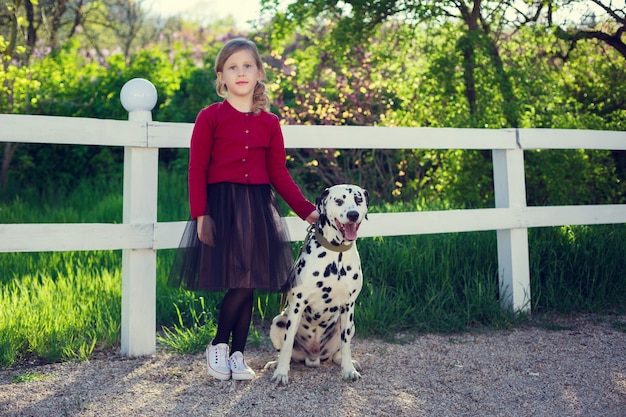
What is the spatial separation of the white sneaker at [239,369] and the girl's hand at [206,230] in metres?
0.61

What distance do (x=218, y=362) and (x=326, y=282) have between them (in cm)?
68

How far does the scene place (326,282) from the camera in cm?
336

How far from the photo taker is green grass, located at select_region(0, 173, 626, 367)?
13.0 feet

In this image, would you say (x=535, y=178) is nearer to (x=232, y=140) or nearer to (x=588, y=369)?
(x=588, y=369)

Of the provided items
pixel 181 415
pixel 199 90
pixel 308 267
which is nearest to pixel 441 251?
pixel 308 267

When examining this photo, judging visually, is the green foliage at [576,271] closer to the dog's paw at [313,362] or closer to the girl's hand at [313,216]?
the dog's paw at [313,362]

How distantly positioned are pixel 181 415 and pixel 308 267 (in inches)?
35.9

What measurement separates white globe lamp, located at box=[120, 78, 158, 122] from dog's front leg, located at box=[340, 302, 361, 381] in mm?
1532

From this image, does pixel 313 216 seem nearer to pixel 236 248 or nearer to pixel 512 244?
pixel 236 248

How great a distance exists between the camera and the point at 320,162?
800cm

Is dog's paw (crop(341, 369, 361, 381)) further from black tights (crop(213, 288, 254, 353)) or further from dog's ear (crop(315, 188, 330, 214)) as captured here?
dog's ear (crop(315, 188, 330, 214))

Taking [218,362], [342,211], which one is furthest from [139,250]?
[342,211]

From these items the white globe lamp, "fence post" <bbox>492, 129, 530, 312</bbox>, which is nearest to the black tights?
the white globe lamp

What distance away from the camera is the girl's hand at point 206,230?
326cm
